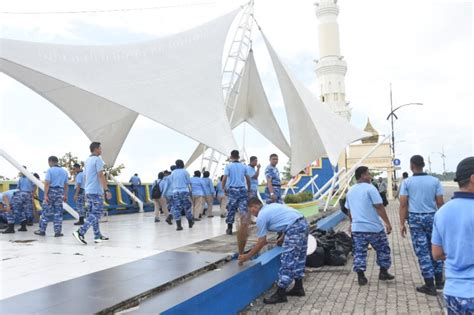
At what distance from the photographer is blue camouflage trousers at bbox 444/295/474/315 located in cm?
202

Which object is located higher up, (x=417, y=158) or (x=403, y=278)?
(x=417, y=158)

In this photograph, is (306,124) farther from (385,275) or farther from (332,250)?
(385,275)

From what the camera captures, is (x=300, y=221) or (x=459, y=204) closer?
(x=459, y=204)

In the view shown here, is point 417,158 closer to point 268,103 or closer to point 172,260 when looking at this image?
point 172,260

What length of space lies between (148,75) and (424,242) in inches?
236

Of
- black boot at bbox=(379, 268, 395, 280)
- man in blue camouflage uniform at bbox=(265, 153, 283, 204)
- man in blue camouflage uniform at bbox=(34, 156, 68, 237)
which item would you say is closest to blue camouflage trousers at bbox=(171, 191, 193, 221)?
man in blue camouflage uniform at bbox=(265, 153, 283, 204)

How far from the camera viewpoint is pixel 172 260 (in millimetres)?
4609

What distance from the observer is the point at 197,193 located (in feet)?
33.3

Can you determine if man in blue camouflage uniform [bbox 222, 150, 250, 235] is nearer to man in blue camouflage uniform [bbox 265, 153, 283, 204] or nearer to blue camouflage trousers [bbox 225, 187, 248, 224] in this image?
blue camouflage trousers [bbox 225, 187, 248, 224]

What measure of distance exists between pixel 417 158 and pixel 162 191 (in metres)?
6.89

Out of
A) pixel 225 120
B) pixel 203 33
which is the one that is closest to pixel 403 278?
pixel 225 120

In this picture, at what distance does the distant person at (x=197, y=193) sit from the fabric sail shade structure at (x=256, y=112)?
612 cm

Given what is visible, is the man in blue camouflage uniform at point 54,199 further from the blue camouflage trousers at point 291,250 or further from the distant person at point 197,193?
the blue camouflage trousers at point 291,250

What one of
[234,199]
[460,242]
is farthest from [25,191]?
[460,242]
